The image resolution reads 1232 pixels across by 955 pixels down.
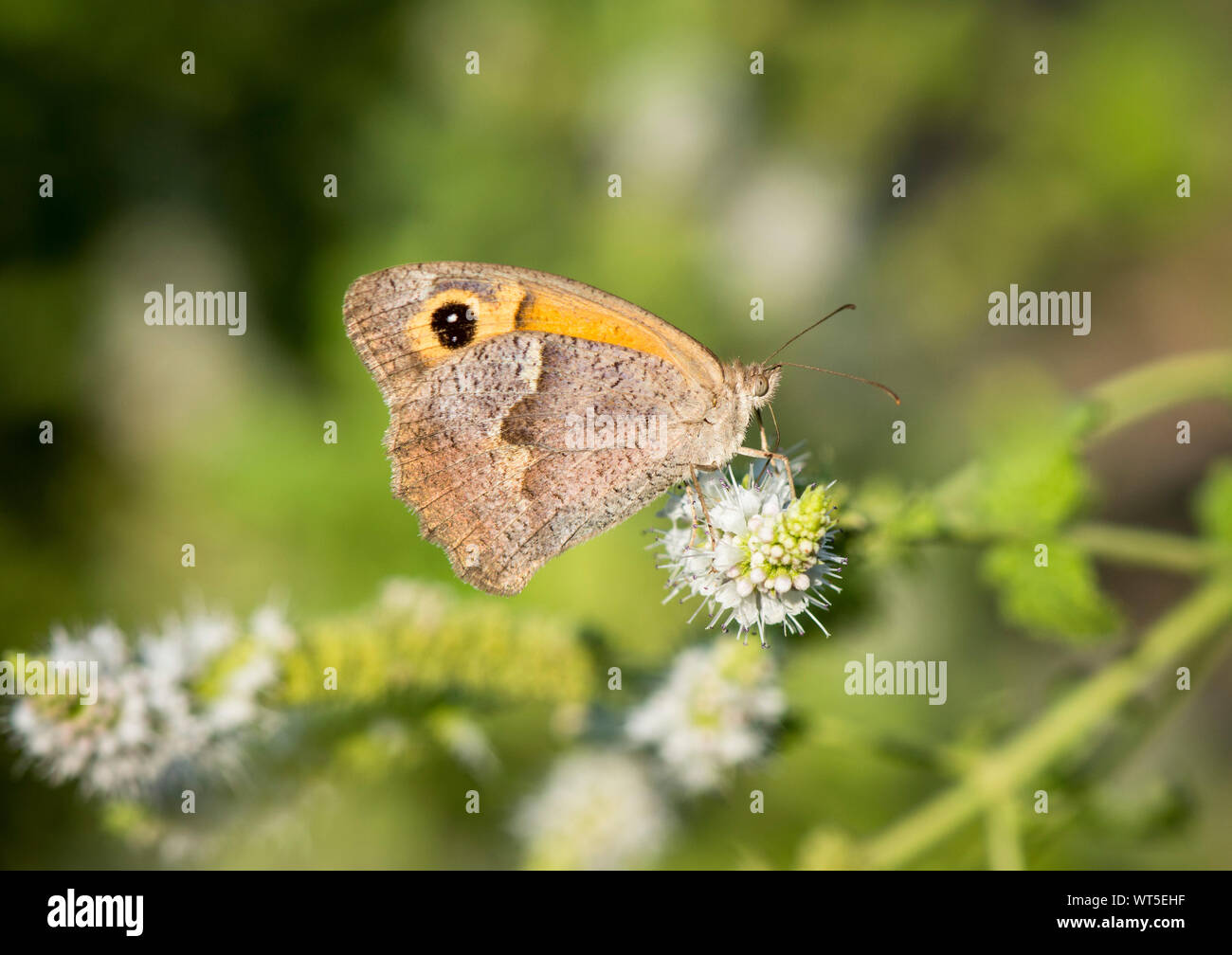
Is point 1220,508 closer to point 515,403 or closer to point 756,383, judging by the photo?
point 756,383

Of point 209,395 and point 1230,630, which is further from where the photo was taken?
point 209,395

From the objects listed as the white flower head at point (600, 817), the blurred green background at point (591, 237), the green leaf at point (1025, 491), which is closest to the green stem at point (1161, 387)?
the green leaf at point (1025, 491)

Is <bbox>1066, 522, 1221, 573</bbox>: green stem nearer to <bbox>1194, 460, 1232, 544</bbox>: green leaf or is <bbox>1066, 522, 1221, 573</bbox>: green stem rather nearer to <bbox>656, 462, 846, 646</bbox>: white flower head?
<bbox>1194, 460, 1232, 544</bbox>: green leaf

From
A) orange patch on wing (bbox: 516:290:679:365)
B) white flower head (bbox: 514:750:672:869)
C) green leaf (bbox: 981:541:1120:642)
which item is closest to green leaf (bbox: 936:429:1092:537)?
green leaf (bbox: 981:541:1120:642)

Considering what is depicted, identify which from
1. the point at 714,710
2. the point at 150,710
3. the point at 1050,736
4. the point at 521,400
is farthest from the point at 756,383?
the point at 150,710

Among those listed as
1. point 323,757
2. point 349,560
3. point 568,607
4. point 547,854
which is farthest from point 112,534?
point 547,854
